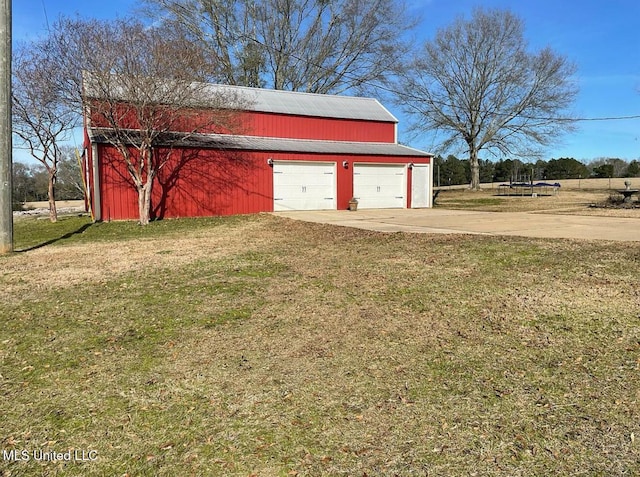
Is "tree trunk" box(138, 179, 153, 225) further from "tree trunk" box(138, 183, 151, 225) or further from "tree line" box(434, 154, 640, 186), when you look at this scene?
"tree line" box(434, 154, 640, 186)

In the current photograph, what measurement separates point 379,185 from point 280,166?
15.4 feet

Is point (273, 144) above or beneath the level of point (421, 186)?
above

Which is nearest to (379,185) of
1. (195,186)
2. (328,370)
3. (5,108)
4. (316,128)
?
(316,128)

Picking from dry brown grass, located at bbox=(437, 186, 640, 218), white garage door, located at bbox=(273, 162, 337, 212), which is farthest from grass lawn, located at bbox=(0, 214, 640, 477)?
white garage door, located at bbox=(273, 162, 337, 212)

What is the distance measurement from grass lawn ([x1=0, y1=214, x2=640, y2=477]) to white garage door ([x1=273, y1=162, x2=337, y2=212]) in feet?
39.1

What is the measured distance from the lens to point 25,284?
19.5 ft

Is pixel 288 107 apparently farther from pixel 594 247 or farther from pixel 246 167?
pixel 594 247

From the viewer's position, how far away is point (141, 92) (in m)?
13.1

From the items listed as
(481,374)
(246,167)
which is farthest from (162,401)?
(246,167)

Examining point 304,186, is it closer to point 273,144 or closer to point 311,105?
point 273,144

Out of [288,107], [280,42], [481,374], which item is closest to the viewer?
[481,374]

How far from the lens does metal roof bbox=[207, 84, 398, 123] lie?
20.5 m

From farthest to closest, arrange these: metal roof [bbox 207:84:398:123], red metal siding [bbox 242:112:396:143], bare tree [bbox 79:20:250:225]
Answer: metal roof [bbox 207:84:398:123]
red metal siding [bbox 242:112:396:143]
bare tree [bbox 79:20:250:225]

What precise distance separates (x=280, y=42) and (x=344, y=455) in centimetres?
3354
